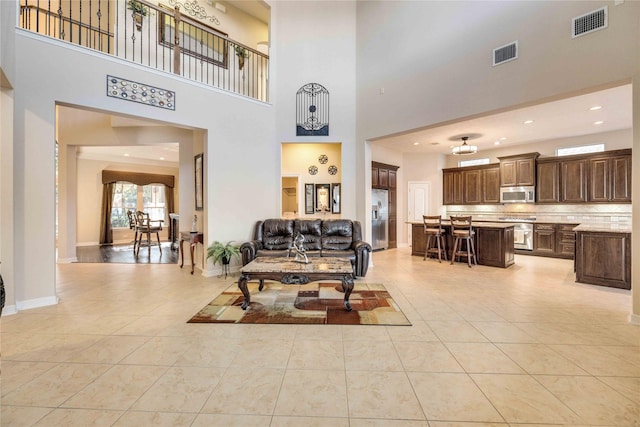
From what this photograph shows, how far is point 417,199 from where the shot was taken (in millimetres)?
9219

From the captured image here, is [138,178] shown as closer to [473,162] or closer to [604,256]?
[473,162]

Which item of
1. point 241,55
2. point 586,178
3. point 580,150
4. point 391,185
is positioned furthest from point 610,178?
point 241,55

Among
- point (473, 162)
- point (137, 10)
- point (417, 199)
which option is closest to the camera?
point (137, 10)

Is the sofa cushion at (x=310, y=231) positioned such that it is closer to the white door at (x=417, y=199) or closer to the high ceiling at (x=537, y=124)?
the high ceiling at (x=537, y=124)

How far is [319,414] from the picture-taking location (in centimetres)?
168

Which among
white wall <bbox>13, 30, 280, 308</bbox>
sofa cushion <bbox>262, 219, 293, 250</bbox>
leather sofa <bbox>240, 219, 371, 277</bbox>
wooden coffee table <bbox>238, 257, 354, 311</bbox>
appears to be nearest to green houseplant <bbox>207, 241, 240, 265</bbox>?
white wall <bbox>13, 30, 280, 308</bbox>

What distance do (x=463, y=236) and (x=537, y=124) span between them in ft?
9.02

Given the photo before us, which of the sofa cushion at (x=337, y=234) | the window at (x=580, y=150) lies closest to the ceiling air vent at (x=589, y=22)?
the sofa cushion at (x=337, y=234)

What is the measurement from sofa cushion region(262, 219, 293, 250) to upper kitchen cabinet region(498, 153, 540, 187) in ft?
20.2

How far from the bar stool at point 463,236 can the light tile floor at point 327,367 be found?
88.6 inches

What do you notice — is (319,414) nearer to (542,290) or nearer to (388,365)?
(388,365)

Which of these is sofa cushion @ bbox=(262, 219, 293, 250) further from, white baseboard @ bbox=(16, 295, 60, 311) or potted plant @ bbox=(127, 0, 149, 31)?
potted plant @ bbox=(127, 0, 149, 31)

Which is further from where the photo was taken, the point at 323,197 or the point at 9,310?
the point at 323,197

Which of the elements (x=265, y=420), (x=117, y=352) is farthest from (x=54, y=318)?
(x=265, y=420)
